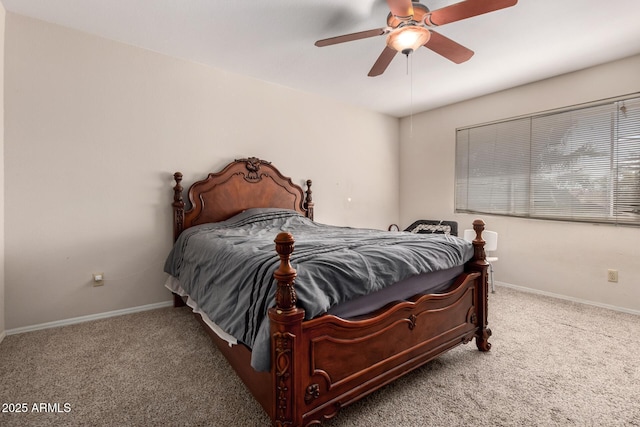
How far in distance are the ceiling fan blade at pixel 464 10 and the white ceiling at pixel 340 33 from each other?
42 cm

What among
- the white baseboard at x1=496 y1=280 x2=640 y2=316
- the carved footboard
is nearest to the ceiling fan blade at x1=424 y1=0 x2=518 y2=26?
the carved footboard

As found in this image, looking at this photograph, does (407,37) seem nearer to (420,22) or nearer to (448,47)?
(420,22)

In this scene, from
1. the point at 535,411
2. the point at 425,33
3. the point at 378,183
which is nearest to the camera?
the point at 535,411

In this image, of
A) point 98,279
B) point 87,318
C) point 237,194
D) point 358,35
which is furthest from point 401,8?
point 87,318

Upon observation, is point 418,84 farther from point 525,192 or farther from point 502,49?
point 525,192

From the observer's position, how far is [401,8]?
67.9 inches

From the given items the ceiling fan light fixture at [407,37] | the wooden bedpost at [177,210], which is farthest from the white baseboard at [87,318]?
the ceiling fan light fixture at [407,37]

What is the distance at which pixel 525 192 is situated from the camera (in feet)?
11.6

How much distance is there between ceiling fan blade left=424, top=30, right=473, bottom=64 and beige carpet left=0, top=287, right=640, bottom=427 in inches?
80.4

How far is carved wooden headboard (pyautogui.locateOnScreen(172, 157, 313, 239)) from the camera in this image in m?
2.94

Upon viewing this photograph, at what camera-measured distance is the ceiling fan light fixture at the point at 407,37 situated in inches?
72.6

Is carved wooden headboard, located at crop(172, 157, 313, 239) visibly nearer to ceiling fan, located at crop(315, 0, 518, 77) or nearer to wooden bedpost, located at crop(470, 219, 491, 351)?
ceiling fan, located at crop(315, 0, 518, 77)

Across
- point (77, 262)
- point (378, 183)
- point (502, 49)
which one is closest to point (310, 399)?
point (77, 262)

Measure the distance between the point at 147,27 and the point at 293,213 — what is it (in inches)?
80.0
